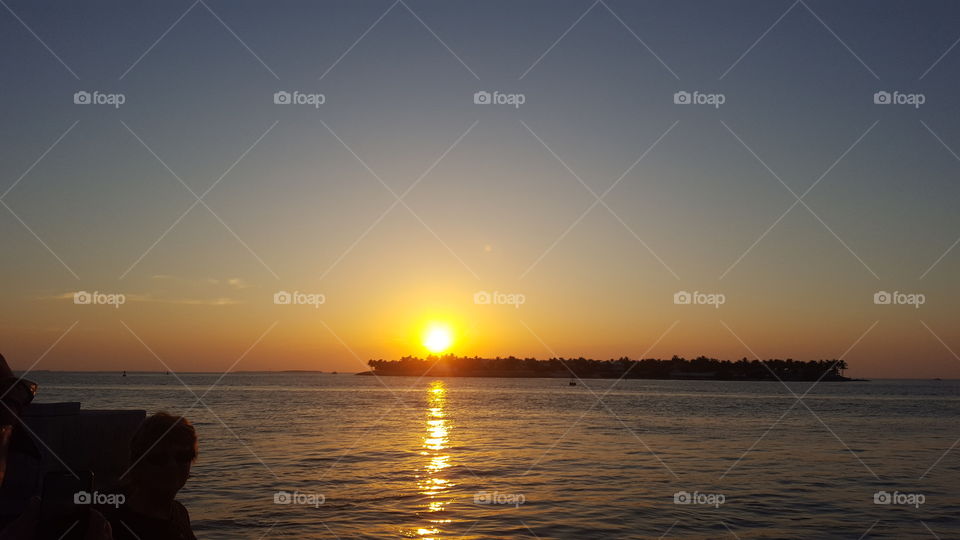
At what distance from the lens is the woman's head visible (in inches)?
159

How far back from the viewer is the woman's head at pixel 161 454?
4.03m

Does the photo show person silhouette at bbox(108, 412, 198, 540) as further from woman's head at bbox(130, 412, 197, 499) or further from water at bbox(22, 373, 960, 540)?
water at bbox(22, 373, 960, 540)

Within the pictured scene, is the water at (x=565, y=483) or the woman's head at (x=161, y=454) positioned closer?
the woman's head at (x=161, y=454)

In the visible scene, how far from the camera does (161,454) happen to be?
4035 millimetres

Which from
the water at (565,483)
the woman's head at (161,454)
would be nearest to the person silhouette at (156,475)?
the woman's head at (161,454)

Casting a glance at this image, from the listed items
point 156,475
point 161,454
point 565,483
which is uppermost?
point 565,483

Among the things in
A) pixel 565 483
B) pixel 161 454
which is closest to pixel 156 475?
pixel 161 454

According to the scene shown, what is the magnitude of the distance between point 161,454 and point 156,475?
0.15 metres

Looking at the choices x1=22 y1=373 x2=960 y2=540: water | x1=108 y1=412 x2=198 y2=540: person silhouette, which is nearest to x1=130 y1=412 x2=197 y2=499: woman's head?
x1=108 y1=412 x2=198 y2=540: person silhouette

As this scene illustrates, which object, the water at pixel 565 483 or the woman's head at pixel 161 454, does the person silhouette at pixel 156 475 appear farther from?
the water at pixel 565 483

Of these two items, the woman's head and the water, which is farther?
the water

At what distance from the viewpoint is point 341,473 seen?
24188 mm

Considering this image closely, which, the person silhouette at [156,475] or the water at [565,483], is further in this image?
the water at [565,483]

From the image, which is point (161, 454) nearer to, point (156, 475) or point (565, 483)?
point (156, 475)
